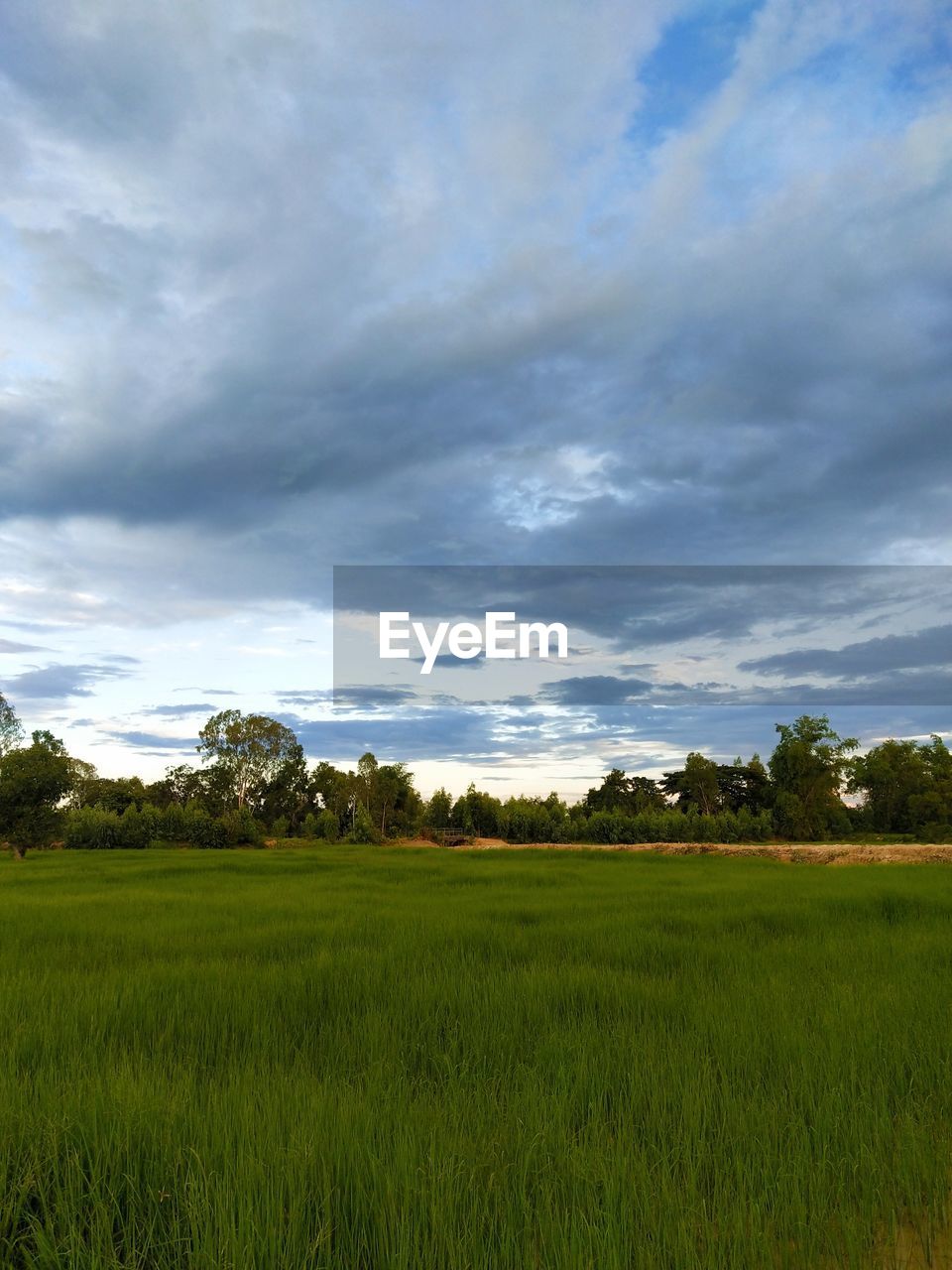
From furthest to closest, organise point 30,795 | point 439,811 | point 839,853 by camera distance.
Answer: point 439,811 < point 30,795 < point 839,853

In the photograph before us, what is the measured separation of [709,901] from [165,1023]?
374 inches

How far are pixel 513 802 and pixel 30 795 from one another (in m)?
36.4

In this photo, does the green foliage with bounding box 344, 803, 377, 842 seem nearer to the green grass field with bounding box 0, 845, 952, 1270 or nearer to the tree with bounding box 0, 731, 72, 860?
the tree with bounding box 0, 731, 72, 860

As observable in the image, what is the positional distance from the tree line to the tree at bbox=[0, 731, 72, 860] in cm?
520

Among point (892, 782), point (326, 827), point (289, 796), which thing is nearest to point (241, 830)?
point (326, 827)

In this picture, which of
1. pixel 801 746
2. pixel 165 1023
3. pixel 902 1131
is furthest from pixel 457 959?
pixel 801 746

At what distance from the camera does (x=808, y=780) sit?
51.2 m

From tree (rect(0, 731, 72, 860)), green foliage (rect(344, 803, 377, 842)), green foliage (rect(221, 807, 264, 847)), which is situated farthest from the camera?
green foliage (rect(344, 803, 377, 842))

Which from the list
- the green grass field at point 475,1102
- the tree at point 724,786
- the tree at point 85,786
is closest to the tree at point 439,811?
the tree at point 724,786

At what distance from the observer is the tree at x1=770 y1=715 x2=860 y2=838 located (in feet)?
165

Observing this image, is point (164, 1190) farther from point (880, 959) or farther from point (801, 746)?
point (801, 746)

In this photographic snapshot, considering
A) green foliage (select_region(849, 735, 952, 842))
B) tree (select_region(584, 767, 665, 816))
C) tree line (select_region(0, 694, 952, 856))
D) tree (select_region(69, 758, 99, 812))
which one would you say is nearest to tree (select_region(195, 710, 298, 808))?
tree line (select_region(0, 694, 952, 856))

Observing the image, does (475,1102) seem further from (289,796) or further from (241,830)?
(289,796)

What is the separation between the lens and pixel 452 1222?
2.31 m
